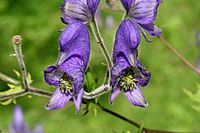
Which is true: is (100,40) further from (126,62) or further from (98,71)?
(98,71)

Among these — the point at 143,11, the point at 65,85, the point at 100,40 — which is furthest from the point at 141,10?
the point at 65,85

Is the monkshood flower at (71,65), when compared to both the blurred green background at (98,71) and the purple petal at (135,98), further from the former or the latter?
the blurred green background at (98,71)

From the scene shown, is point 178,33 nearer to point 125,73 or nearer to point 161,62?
point 161,62

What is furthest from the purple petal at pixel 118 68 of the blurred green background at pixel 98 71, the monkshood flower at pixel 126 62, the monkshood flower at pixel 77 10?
the blurred green background at pixel 98 71

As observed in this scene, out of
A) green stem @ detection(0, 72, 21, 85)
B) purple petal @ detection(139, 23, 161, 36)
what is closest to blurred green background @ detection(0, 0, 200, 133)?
green stem @ detection(0, 72, 21, 85)

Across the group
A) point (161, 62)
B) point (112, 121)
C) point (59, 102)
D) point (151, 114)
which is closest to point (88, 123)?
point (112, 121)

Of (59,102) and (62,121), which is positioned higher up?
(59,102)

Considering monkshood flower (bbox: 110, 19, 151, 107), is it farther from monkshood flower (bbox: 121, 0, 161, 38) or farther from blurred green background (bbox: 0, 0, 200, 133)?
blurred green background (bbox: 0, 0, 200, 133)

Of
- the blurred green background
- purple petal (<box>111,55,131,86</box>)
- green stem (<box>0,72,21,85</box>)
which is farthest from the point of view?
the blurred green background
